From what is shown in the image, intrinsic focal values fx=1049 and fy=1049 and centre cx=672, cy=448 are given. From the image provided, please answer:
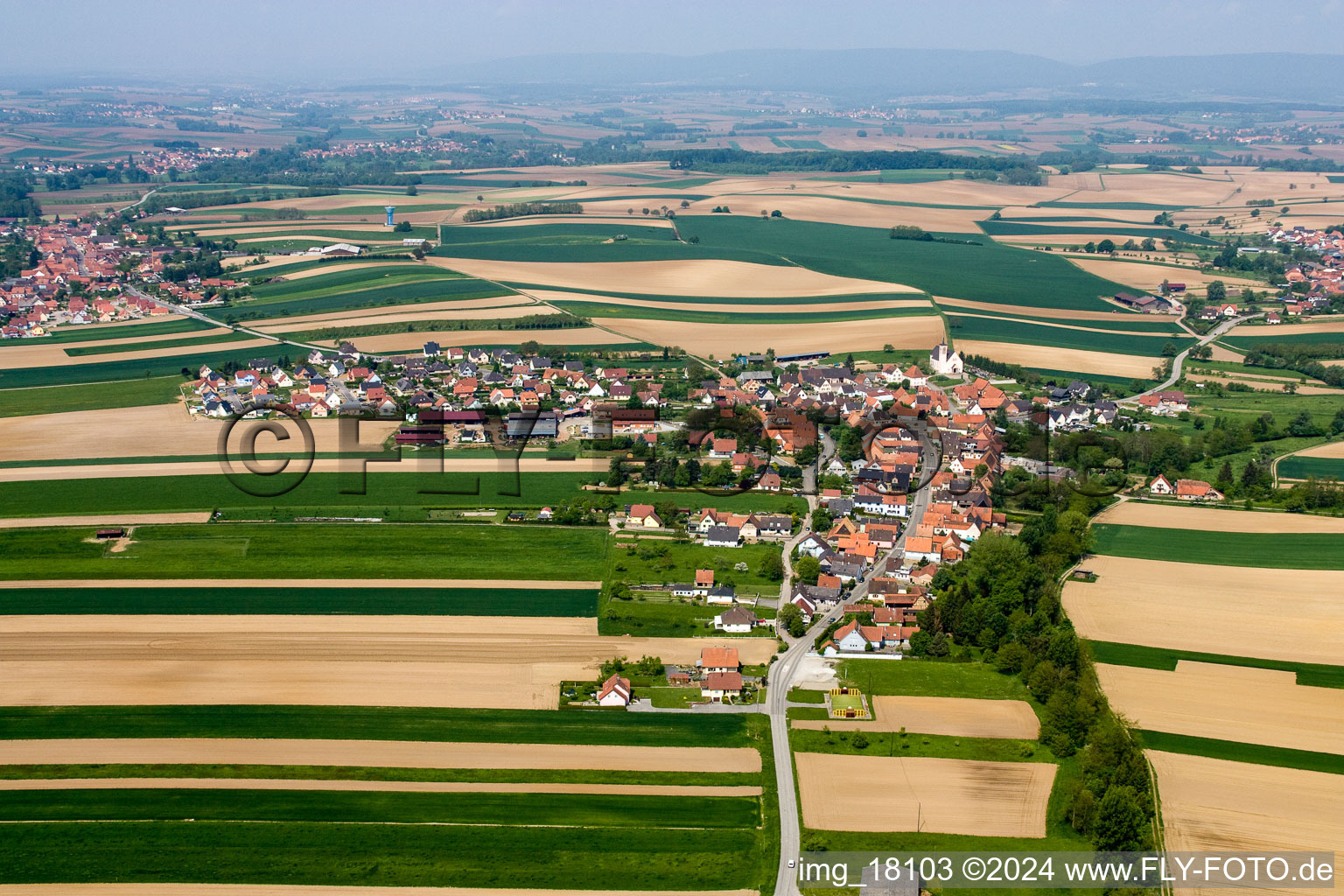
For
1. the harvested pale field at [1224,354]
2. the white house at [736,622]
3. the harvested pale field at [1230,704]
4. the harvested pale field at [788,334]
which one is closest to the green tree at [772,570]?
the white house at [736,622]

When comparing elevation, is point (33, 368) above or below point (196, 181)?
below

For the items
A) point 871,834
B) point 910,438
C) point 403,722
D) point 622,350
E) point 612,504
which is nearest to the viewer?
point 871,834

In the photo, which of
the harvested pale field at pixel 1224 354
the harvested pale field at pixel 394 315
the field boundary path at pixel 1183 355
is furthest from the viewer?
the harvested pale field at pixel 394 315

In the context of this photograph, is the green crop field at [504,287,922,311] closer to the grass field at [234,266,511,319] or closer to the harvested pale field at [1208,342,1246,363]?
the grass field at [234,266,511,319]

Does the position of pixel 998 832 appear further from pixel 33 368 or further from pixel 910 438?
pixel 33 368

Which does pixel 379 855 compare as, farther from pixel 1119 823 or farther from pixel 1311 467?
pixel 1311 467

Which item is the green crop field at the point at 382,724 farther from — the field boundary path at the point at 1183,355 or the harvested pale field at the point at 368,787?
the field boundary path at the point at 1183,355

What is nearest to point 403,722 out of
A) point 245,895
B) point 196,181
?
point 245,895
